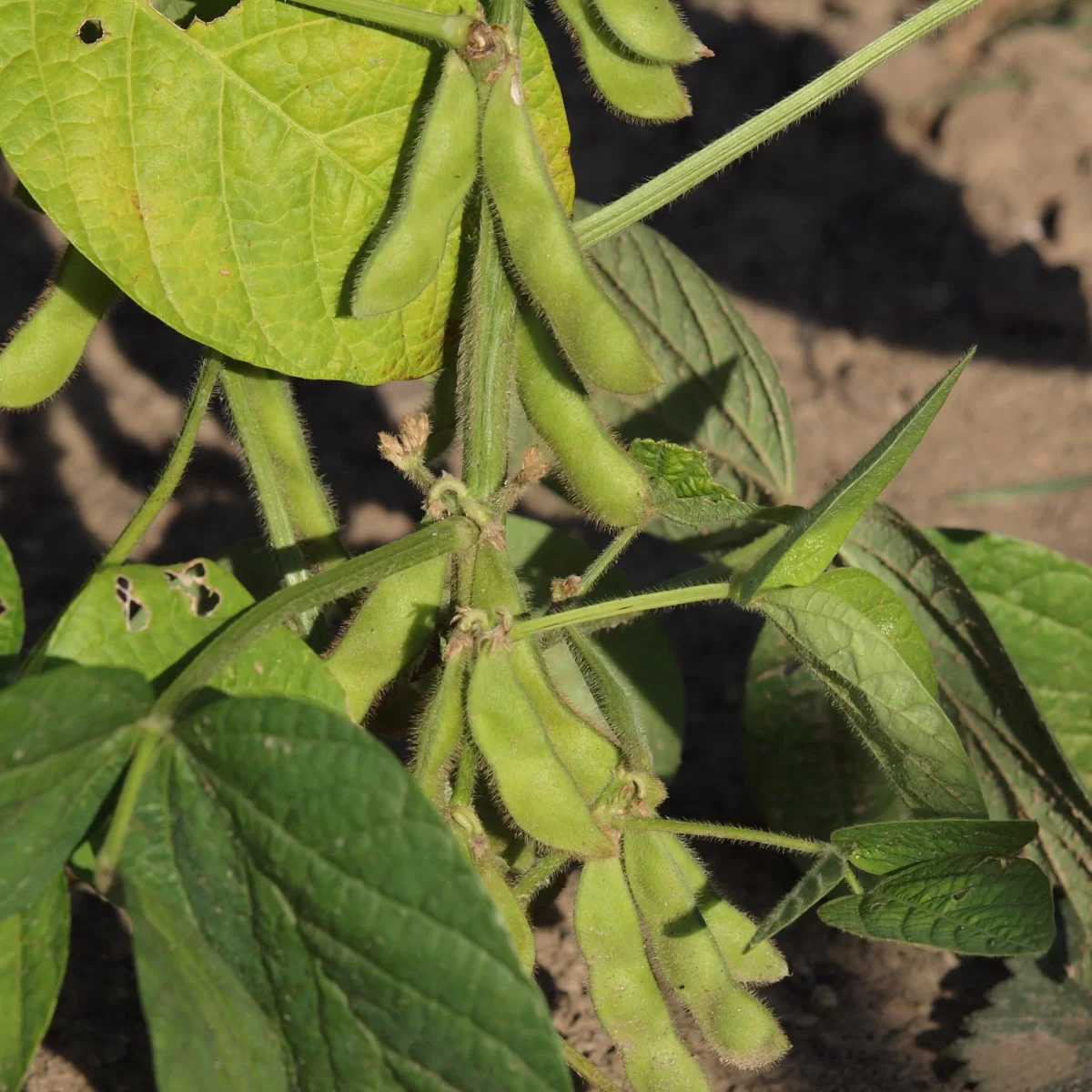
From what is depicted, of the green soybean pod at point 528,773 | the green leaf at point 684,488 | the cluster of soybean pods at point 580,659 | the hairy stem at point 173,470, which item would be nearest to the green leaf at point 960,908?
the cluster of soybean pods at point 580,659

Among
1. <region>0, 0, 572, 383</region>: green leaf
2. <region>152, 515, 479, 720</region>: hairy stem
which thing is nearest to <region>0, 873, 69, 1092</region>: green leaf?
<region>152, 515, 479, 720</region>: hairy stem

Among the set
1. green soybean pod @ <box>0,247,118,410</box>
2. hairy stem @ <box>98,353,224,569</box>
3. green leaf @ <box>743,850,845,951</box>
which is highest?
green soybean pod @ <box>0,247,118,410</box>

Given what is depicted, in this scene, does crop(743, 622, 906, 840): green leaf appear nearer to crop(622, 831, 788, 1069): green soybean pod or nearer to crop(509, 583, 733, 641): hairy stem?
crop(622, 831, 788, 1069): green soybean pod

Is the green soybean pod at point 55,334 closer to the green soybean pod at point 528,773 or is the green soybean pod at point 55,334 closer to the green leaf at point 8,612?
the green leaf at point 8,612

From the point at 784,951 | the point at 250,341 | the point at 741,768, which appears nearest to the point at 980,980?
the point at 784,951

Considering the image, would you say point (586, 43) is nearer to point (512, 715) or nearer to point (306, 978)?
point (512, 715)

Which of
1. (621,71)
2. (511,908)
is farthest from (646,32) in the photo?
(511,908)
